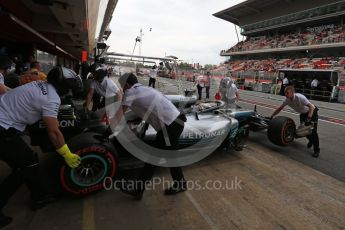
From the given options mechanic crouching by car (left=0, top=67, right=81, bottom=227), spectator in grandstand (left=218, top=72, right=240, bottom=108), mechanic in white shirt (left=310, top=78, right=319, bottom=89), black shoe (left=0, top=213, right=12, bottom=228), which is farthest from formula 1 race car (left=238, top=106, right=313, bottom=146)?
mechanic in white shirt (left=310, top=78, right=319, bottom=89)

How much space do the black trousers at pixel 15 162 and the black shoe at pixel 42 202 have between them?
23cm

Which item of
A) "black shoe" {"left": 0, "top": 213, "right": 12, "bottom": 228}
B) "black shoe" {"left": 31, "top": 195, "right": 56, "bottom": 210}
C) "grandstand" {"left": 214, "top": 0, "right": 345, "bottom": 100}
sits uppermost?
"grandstand" {"left": 214, "top": 0, "right": 345, "bottom": 100}

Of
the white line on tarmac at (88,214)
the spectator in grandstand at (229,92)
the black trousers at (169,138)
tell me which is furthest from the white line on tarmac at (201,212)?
the spectator in grandstand at (229,92)

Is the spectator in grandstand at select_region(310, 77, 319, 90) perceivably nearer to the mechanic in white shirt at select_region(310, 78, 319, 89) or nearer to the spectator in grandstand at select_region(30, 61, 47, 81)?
the mechanic in white shirt at select_region(310, 78, 319, 89)

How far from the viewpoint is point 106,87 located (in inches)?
207

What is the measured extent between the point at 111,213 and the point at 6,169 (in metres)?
2.02

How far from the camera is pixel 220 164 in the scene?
4.45m

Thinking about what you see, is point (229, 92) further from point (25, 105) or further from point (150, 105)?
point (25, 105)

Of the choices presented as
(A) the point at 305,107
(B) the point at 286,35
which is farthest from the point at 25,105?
(B) the point at 286,35

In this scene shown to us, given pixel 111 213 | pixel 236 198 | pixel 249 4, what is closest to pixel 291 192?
pixel 236 198

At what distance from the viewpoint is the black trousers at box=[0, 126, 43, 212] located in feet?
8.52

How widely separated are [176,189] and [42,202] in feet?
5.29

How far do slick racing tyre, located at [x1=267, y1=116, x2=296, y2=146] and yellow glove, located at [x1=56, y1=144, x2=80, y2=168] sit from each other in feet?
12.5

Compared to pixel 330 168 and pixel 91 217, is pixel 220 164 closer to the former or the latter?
pixel 330 168
